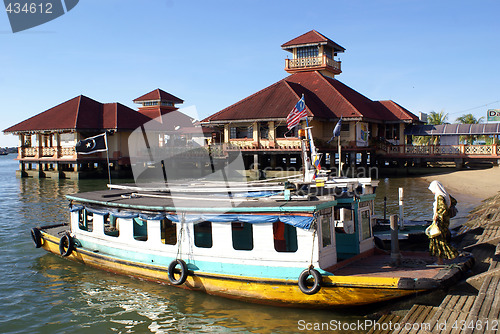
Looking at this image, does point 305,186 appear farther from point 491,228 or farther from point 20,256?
point 20,256

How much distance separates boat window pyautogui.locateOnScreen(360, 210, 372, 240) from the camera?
36.8 ft

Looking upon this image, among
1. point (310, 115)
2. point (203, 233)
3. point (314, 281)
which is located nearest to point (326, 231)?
point (314, 281)

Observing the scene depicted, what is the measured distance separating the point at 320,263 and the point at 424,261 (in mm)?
2981

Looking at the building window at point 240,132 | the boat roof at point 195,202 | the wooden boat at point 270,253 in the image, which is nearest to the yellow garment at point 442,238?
the wooden boat at point 270,253

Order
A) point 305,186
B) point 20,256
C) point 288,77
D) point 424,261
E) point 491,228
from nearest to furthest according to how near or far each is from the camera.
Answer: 1. point 424,261
2. point 305,186
3. point 491,228
4. point 20,256
5. point 288,77

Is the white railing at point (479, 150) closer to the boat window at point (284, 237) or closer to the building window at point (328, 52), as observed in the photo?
the building window at point (328, 52)

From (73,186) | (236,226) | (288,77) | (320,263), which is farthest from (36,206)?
(288,77)

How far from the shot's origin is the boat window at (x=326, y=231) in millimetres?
9882

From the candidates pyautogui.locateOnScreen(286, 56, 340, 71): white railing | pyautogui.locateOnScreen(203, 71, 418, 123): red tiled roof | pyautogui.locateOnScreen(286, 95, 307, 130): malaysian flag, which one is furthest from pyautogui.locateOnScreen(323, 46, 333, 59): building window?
pyautogui.locateOnScreen(286, 95, 307, 130): malaysian flag

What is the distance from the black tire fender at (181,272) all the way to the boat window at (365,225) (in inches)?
179

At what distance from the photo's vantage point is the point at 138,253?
39.4 ft

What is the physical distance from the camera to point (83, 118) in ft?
144

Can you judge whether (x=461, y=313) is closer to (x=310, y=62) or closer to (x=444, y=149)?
(x=444, y=149)

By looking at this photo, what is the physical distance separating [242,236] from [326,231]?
2.69 m
